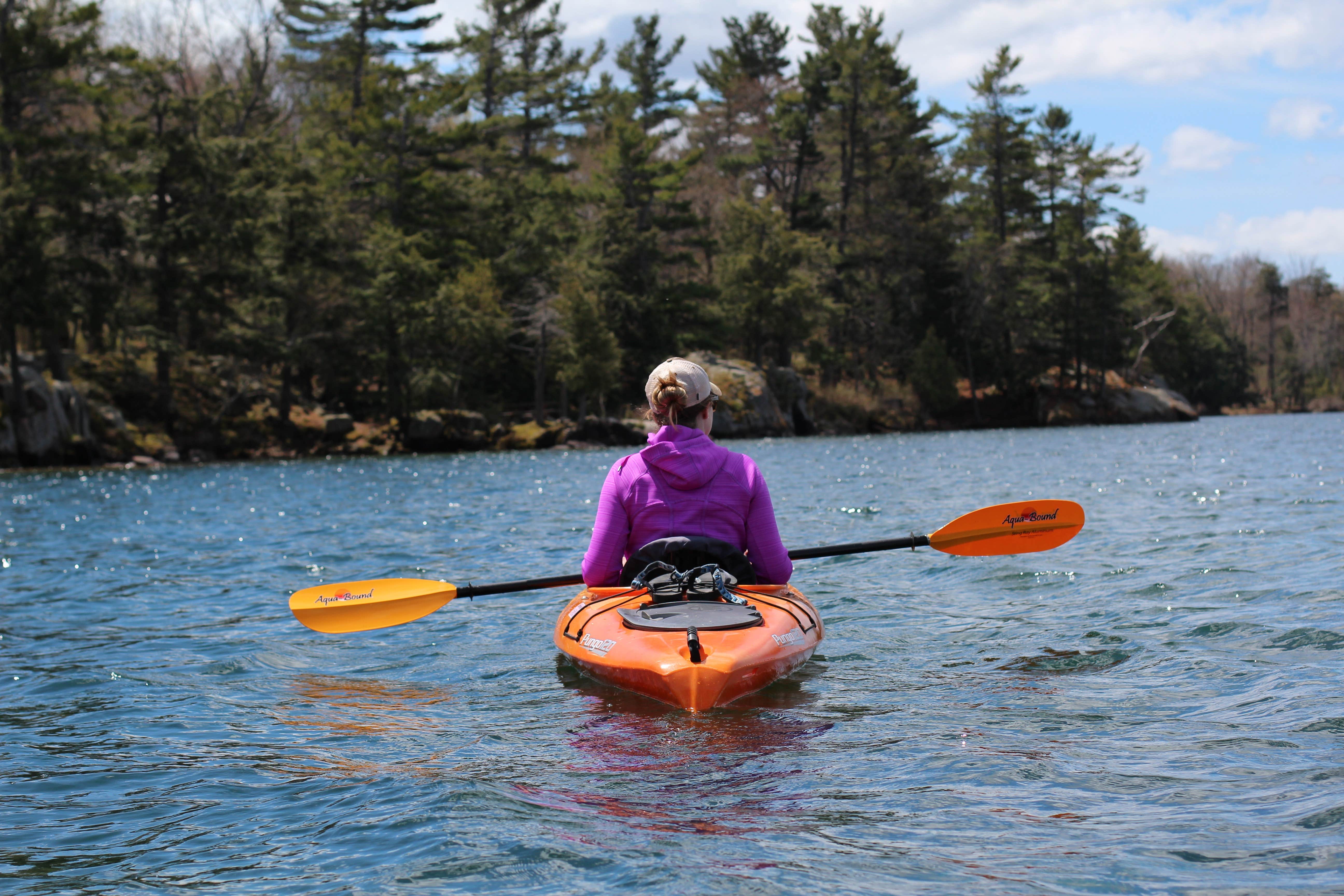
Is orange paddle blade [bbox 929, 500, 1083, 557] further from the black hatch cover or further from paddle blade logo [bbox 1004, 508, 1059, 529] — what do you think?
the black hatch cover

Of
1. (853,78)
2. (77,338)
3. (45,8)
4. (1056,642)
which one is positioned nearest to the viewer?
(1056,642)

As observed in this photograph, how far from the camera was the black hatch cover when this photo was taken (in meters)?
4.64

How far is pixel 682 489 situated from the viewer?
5105mm

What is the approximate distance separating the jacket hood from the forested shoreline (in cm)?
2544

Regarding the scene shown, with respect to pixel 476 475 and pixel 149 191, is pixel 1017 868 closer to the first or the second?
pixel 476 475

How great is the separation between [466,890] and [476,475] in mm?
20399

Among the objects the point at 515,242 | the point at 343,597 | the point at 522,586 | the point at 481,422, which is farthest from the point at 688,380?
the point at 515,242

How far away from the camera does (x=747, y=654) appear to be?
443 cm

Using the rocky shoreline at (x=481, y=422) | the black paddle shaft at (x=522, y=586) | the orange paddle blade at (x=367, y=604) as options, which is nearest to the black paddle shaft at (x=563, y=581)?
the black paddle shaft at (x=522, y=586)

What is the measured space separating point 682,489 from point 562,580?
1130 millimetres

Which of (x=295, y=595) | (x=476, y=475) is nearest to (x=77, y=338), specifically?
(x=476, y=475)

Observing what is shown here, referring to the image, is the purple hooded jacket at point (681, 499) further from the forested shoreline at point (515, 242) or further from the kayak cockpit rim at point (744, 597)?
the forested shoreline at point (515, 242)

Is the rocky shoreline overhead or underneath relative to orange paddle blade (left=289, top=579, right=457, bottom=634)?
overhead

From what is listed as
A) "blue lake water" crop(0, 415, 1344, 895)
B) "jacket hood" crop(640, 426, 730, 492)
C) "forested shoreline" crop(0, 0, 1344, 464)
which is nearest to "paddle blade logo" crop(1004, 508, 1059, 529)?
"blue lake water" crop(0, 415, 1344, 895)
